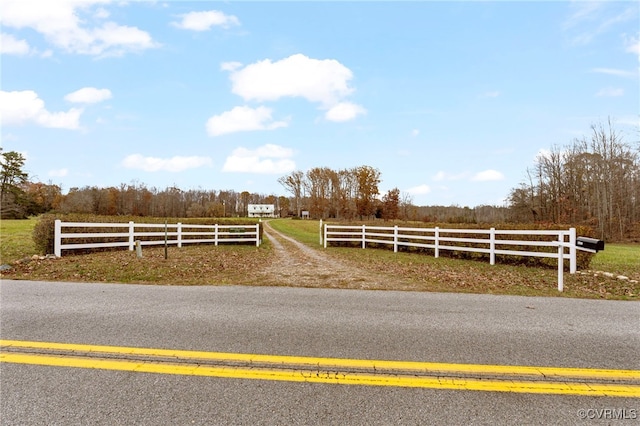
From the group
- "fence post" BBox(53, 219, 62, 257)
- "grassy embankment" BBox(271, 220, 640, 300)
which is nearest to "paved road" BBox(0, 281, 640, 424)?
"grassy embankment" BBox(271, 220, 640, 300)

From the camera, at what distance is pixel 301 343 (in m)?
3.46

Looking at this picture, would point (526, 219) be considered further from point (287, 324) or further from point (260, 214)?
point (260, 214)

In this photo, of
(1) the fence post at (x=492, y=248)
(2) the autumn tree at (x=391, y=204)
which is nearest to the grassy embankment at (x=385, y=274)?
(1) the fence post at (x=492, y=248)

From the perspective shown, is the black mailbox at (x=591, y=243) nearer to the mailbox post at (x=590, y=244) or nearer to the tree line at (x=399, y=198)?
the mailbox post at (x=590, y=244)

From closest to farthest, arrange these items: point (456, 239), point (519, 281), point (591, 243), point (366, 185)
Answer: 1. point (591, 243)
2. point (519, 281)
3. point (456, 239)
4. point (366, 185)

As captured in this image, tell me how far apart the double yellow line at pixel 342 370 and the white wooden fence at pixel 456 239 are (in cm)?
521

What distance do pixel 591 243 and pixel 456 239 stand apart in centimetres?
692

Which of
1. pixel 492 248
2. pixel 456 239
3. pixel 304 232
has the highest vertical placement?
pixel 456 239

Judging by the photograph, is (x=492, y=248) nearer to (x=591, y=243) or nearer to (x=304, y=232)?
(x=591, y=243)

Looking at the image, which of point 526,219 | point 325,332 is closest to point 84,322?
point 325,332

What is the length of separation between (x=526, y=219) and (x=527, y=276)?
39897 millimetres

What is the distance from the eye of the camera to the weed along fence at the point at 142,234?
459 inches

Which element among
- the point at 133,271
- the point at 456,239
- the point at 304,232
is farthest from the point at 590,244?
the point at 304,232

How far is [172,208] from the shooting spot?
295 feet
